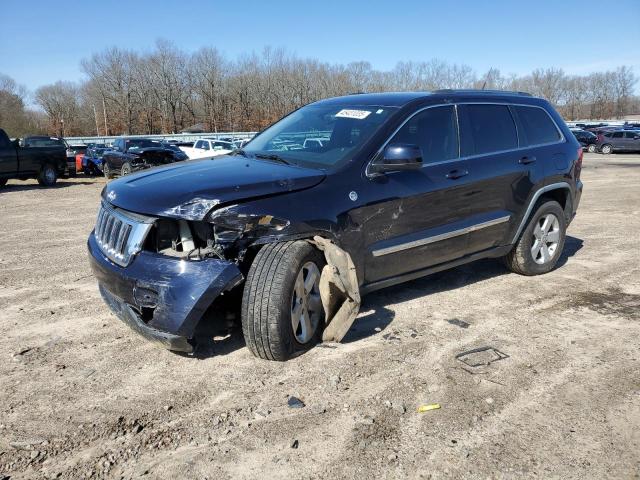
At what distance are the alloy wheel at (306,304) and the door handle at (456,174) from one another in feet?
5.11

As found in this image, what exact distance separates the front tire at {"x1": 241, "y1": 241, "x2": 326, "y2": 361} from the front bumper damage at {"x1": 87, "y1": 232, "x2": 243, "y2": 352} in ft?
0.54

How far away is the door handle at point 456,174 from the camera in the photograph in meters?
4.46

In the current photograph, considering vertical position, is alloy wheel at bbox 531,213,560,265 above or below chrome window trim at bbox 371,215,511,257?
below

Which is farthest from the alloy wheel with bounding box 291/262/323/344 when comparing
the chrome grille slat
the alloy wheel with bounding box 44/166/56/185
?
the alloy wheel with bounding box 44/166/56/185

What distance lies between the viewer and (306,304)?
11.9ft

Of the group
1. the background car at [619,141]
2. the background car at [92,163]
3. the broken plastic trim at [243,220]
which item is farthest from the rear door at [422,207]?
the background car at [619,141]

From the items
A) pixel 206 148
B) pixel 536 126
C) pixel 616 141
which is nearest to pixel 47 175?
pixel 206 148

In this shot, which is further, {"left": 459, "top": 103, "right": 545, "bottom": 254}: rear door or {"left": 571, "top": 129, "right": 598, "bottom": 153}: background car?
{"left": 571, "top": 129, "right": 598, "bottom": 153}: background car

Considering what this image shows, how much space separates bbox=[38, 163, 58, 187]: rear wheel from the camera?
1698cm

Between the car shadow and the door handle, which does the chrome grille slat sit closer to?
the car shadow

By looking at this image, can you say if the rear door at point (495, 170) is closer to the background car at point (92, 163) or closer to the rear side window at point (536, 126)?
the rear side window at point (536, 126)

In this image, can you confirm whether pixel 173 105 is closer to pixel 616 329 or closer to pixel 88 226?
pixel 88 226

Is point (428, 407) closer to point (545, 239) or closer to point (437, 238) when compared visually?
point (437, 238)

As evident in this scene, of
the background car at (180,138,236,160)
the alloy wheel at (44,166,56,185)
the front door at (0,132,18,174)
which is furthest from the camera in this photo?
the background car at (180,138,236,160)
